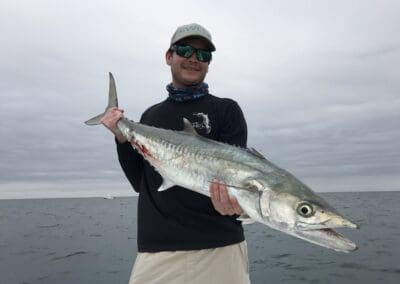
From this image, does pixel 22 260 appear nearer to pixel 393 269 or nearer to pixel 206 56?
pixel 393 269

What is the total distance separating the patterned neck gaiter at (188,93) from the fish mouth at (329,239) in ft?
7.41

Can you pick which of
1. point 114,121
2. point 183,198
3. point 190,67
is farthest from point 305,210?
point 114,121

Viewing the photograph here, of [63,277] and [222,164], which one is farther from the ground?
[222,164]

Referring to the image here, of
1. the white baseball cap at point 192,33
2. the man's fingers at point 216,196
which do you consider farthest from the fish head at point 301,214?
the white baseball cap at point 192,33

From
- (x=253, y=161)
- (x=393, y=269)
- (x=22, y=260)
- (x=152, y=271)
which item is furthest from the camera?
(x=22, y=260)

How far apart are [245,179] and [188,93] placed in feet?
5.16

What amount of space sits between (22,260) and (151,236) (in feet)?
94.8

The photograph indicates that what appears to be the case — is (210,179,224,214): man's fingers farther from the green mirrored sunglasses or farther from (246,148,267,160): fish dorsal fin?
the green mirrored sunglasses

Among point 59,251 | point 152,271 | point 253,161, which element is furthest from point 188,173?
point 59,251

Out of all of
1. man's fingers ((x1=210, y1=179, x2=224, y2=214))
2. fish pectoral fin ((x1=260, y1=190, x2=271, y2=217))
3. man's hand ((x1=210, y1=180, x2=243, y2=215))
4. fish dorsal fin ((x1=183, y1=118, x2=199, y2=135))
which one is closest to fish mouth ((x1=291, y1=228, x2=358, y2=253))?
fish pectoral fin ((x1=260, y1=190, x2=271, y2=217))

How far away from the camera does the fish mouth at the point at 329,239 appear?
3327mm

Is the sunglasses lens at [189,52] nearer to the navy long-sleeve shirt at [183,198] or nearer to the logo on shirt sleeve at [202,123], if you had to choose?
the navy long-sleeve shirt at [183,198]

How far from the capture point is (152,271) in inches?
179

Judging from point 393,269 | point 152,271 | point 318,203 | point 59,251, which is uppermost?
point 318,203
